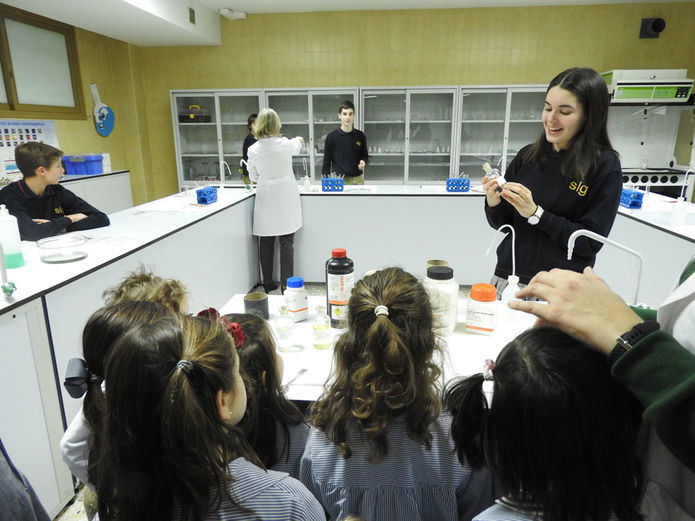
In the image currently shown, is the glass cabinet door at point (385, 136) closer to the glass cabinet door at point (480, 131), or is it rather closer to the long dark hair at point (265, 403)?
the glass cabinet door at point (480, 131)

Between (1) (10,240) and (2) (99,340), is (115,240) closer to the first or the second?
(1) (10,240)

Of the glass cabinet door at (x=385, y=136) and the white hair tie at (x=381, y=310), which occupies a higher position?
the glass cabinet door at (x=385, y=136)

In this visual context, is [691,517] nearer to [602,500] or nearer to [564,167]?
[602,500]

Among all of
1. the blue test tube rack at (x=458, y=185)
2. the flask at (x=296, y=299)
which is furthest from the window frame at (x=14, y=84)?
the flask at (x=296, y=299)

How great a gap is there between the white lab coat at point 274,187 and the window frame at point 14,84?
2.50 meters

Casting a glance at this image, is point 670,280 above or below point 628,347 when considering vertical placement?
below

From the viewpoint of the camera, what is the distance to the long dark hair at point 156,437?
0.68 metres

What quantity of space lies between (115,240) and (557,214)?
2063mm

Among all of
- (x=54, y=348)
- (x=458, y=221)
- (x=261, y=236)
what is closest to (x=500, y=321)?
(x=54, y=348)

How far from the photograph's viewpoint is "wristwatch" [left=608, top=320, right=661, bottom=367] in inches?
21.8

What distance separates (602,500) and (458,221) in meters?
3.20

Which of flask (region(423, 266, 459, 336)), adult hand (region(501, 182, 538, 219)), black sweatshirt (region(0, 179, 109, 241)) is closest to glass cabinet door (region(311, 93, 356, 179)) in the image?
black sweatshirt (region(0, 179, 109, 241))

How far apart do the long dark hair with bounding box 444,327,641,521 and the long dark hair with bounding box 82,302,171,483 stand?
2.15ft

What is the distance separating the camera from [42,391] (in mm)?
1534
